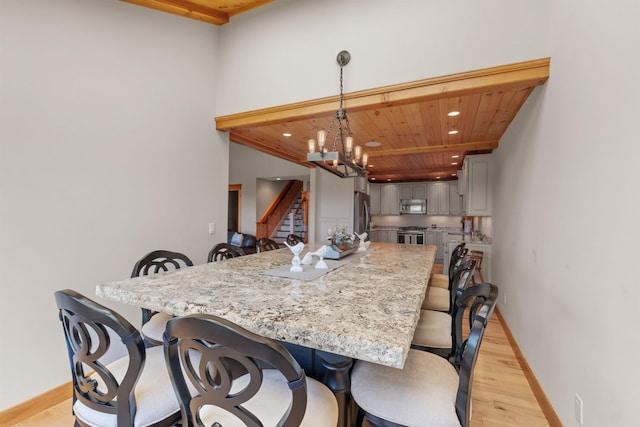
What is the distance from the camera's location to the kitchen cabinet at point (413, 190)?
8.08 meters

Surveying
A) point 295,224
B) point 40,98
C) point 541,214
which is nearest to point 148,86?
point 40,98

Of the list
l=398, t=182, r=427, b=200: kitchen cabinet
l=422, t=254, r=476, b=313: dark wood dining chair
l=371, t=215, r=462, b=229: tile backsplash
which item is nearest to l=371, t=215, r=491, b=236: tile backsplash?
l=371, t=215, r=462, b=229: tile backsplash

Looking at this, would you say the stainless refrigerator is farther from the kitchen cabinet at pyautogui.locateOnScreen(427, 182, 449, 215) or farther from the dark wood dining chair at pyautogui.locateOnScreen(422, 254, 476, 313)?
the dark wood dining chair at pyautogui.locateOnScreen(422, 254, 476, 313)

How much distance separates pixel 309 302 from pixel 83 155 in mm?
2095

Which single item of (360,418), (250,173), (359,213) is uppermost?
(250,173)

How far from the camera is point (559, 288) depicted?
1775mm

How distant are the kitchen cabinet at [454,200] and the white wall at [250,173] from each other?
3932mm

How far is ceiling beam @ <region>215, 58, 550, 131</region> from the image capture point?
2.02m

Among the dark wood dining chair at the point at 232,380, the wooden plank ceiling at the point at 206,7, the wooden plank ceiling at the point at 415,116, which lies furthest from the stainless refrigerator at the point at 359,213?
the dark wood dining chair at the point at 232,380

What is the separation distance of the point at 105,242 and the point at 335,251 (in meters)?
1.83

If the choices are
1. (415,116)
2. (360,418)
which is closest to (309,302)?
(360,418)

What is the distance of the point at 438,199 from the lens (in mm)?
7906

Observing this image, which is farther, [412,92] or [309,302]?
[412,92]

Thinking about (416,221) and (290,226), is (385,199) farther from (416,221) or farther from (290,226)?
(290,226)
